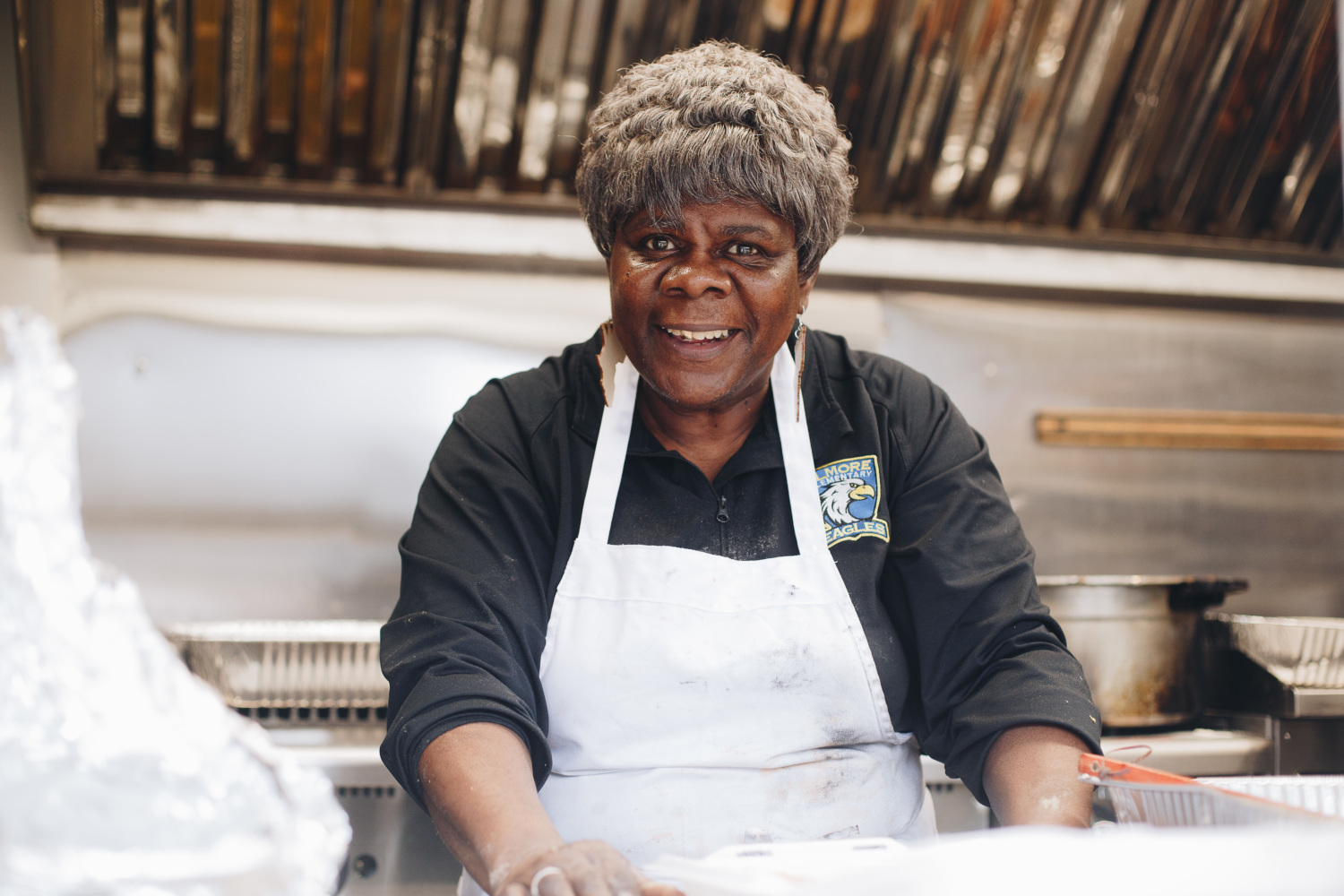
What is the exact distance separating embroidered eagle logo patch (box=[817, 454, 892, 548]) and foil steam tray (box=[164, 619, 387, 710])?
2.62 ft

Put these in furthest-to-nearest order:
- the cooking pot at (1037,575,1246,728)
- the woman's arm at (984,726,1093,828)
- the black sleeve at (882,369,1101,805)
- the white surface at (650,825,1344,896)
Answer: the cooking pot at (1037,575,1246,728) → the black sleeve at (882,369,1101,805) → the woman's arm at (984,726,1093,828) → the white surface at (650,825,1344,896)

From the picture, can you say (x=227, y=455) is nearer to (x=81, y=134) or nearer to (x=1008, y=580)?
(x=81, y=134)

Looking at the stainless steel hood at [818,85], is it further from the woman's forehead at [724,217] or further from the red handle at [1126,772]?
the red handle at [1126,772]

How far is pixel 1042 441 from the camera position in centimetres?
220

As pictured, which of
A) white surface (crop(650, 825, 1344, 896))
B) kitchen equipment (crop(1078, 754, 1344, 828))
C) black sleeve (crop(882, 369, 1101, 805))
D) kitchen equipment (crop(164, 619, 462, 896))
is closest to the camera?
white surface (crop(650, 825, 1344, 896))

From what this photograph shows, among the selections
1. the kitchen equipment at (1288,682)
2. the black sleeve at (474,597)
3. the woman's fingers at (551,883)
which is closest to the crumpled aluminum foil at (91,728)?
the woman's fingers at (551,883)

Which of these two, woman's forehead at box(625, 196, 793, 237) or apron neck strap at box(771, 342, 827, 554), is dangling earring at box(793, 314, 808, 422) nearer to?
apron neck strap at box(771, 342, 827, 554)

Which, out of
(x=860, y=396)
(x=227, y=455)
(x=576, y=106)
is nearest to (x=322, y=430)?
(x=227, y=455)

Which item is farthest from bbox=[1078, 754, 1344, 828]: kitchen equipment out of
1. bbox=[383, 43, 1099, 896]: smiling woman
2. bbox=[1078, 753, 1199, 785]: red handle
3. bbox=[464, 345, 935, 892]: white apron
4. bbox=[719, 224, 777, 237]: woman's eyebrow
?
bbox=[719, 224, 777, 237]: woman's eyebrow

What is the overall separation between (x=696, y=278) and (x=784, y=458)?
26 cm

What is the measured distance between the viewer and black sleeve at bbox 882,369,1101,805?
112 centimetres

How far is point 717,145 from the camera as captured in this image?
115 centimetres

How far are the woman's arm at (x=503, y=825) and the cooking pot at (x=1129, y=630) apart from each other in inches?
40.4

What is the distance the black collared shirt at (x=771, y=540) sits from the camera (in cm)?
111
